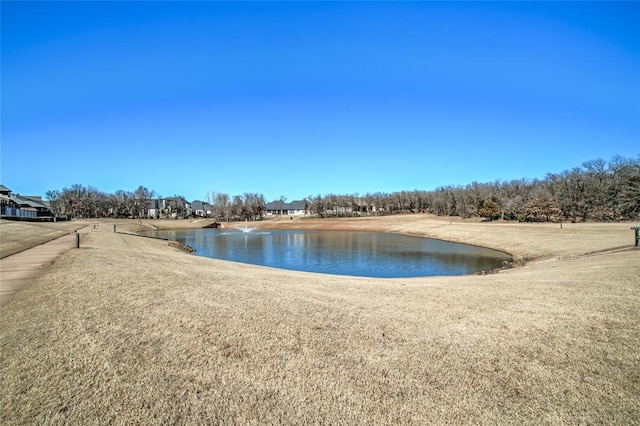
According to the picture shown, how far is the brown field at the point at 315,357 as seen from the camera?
14.2ft

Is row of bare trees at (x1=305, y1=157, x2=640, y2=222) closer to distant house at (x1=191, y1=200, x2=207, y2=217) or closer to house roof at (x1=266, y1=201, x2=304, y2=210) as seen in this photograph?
house roof at (x1=266, y1=201, x2=304, y2=210)

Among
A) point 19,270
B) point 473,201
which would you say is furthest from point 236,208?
point 19,270

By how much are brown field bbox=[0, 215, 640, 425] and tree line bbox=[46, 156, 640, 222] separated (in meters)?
57.4

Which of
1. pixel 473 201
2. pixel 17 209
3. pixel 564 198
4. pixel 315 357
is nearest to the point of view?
pixel 315 357

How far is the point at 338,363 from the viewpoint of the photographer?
18.1ft

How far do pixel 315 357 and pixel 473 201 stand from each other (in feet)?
358

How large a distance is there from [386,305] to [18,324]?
8.24m

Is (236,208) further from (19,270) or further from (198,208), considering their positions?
(19,270)

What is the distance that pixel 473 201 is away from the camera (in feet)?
340

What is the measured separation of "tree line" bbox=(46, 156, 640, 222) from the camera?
64500 millimetres

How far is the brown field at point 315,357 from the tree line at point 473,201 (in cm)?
5740

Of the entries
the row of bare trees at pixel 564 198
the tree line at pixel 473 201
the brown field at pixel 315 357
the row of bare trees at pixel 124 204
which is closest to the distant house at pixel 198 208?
the tree line at pixel 473 201

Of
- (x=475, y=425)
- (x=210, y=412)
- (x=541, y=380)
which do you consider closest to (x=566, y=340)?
(x=541, y=380)

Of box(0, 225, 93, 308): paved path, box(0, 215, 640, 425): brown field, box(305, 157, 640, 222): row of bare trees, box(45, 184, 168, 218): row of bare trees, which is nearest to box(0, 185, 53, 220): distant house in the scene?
box(45, 184, 168, 218): row of bare trees
